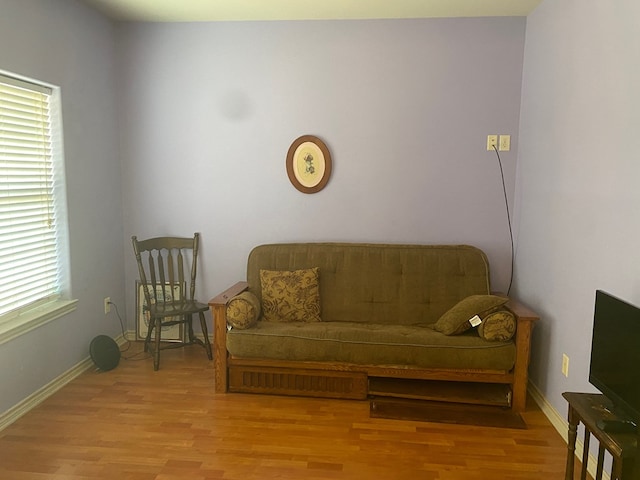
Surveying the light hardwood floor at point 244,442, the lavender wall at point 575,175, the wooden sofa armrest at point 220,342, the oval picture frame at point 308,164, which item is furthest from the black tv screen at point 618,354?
the oval picture frame at point 308,164

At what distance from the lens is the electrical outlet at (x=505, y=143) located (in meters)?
3.53

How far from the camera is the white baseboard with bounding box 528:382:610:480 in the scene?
7.45 ft

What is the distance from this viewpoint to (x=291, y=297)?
3393 mm

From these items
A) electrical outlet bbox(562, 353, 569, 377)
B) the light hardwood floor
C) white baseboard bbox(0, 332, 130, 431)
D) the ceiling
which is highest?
the ceiling

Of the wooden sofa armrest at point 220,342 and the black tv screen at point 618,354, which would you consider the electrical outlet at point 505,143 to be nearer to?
the black tv screen at point 618,354

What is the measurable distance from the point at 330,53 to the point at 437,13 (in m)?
0.81

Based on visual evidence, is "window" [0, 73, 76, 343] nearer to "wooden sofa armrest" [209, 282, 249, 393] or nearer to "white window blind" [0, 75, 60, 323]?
"white window blind" [0, 75, 60, 323]

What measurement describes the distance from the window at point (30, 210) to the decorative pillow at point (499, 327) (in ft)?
8.98

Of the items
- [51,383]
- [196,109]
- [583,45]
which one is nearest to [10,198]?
[51,383]

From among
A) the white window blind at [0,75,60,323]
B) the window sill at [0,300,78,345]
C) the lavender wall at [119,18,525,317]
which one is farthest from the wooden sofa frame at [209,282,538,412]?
the white window blind at [0,75,60,323]

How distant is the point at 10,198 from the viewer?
108 inches

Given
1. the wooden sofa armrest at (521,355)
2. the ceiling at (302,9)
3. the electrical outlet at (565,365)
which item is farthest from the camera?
the ceiling at (302,9)

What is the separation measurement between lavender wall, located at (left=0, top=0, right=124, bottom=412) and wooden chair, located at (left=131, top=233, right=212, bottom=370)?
0.98ft

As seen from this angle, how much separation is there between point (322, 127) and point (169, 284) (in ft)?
5.83
